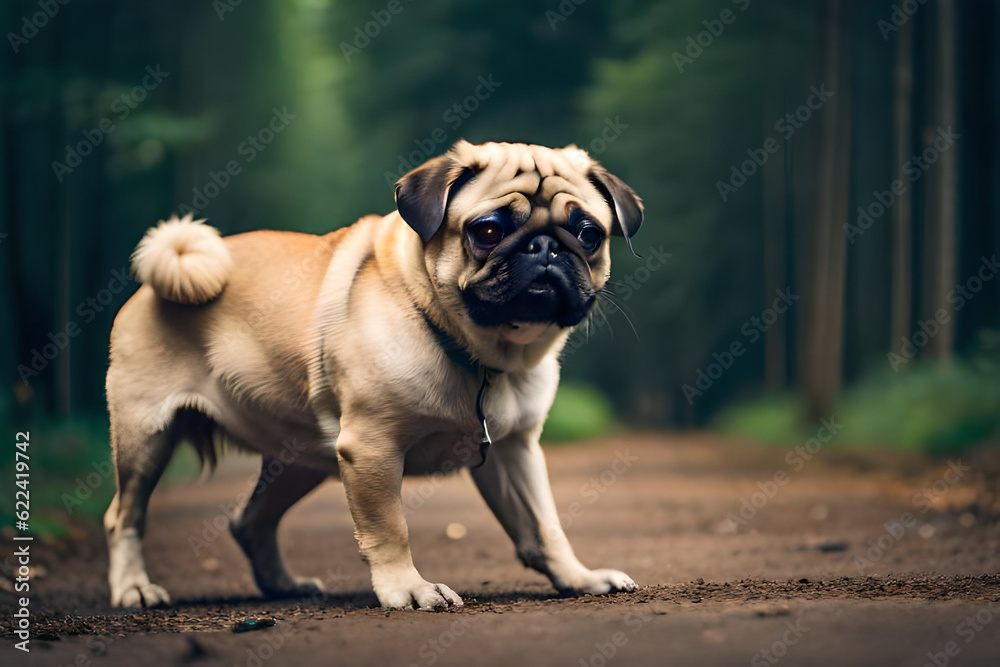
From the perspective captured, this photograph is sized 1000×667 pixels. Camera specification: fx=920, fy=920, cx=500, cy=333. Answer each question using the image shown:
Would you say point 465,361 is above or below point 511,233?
below

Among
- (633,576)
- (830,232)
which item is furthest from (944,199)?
(633,576)

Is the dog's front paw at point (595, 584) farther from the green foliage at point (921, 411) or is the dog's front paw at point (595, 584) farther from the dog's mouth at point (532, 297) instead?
the green foliage at point (921, 411)

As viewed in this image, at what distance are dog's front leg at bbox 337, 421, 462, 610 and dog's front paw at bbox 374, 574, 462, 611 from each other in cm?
1

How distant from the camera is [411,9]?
18.8m

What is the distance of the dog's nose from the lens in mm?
3904

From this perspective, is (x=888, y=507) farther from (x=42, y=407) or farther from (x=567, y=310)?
(x=42, y=407)

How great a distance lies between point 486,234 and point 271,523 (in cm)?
255

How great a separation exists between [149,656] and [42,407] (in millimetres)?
10018

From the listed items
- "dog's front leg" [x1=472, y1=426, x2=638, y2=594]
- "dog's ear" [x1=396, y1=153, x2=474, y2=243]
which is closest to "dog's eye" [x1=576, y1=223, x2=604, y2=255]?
"dog's ear" [x1=396, y1=153, x2=474, y2=243]

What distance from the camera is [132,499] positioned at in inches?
206

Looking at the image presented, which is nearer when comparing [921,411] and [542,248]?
[542,248]

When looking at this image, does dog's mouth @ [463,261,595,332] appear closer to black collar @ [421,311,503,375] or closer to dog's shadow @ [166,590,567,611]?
black collar @ [421,311,503,375]

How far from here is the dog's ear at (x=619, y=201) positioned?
14.2 ft

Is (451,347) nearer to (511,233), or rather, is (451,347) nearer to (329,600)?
(511,233)
